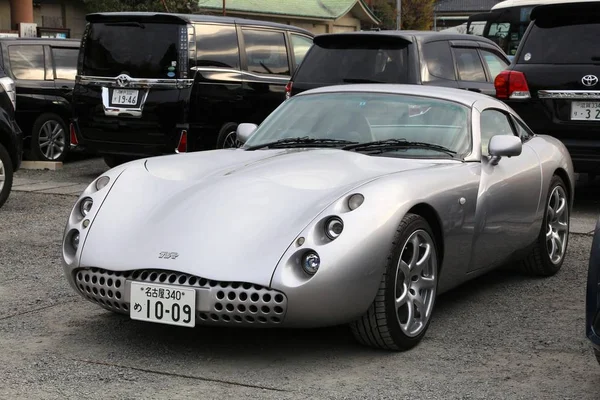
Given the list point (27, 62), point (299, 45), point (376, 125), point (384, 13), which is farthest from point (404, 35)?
point (384, 13)

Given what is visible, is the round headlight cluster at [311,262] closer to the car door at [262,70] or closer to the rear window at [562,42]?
the rear window at [562,42]

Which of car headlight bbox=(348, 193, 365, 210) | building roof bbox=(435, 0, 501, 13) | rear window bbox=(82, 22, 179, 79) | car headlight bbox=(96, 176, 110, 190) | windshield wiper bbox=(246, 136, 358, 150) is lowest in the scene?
building roof bbox=(435, 0, 501, 13)

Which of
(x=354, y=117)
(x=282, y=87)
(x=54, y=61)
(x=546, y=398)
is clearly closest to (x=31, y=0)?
(x=54, y=61)

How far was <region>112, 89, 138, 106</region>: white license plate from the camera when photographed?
38.9 ft

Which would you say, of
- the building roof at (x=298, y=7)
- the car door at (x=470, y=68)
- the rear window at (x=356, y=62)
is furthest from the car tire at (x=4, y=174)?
the building roof at (x=298, y=7)

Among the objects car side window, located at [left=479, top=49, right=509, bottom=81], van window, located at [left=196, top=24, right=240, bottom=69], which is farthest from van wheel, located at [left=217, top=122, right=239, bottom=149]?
car side window, located at [left=479, top=49, right=509, bottom=81]

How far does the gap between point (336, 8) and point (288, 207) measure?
4514 centimetres

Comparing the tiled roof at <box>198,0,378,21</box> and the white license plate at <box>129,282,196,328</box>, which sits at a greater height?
the white license plate at <box>129,282,196,328</box>

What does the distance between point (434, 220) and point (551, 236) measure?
75.7 inches

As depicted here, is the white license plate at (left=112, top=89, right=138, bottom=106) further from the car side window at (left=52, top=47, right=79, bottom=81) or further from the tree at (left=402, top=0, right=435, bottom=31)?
the tree at (left=402, top=0, right=435, bottom=31)

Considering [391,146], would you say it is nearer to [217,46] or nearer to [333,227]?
[333,227]

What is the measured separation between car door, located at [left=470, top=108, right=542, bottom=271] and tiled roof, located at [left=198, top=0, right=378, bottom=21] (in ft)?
110

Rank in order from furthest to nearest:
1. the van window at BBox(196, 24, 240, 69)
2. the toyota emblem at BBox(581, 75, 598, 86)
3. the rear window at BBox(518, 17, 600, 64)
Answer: the van window at BBox(196, 24, 240, 69) → the rear window at BBox(518, 17, 600, 64) → the toyota emblem at BBox(581, 75, 598, 86)

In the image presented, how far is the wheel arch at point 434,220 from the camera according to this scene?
18.1 feet
